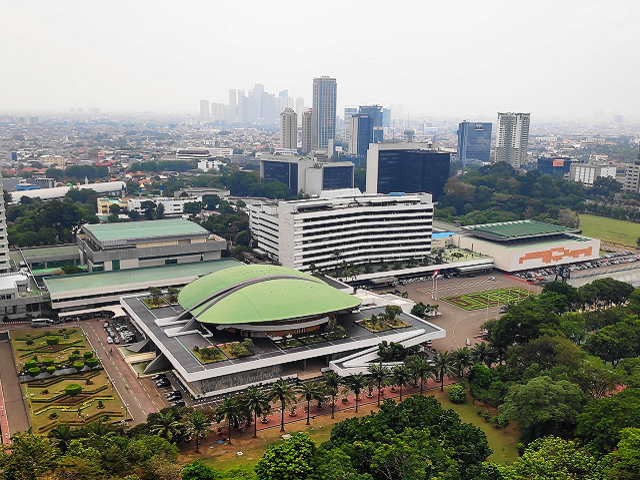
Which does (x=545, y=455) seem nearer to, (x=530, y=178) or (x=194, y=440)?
(x=194, y=440)

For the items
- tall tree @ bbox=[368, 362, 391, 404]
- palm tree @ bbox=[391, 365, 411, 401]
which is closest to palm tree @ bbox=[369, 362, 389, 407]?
tall tree @ bbox=[368, 362, 391, 404]

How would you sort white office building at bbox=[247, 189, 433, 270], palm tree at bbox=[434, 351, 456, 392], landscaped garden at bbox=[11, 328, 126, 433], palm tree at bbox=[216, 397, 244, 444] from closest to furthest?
1. palm tree at bbox=[216, 397, 244, 444]
2. landscaped garden at bbox=[11, 328, 126, 433]
3. palm tree at bbox=[434, 351, 456, 392]
4. white office building at bbox=[247, 189, 433, 270]

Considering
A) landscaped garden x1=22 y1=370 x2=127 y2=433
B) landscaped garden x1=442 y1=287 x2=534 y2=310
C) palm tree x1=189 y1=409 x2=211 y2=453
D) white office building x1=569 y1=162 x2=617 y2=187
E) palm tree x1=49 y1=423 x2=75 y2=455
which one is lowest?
landscaped garden x1=22 y1=370 x2=127 y2=433

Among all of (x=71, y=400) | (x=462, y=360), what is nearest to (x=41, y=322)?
(x=71, y=400)

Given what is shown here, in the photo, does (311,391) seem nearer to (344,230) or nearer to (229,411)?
(229,411)

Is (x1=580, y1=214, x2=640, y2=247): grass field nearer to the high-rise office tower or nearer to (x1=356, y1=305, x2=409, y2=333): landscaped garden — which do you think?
(x1=356, y1=305, x2=409, y2=333): landscaped garden

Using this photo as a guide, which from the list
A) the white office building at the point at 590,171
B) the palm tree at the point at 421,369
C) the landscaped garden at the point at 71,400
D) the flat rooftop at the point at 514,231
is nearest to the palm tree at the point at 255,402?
the landscaped garden at the point at 71,400

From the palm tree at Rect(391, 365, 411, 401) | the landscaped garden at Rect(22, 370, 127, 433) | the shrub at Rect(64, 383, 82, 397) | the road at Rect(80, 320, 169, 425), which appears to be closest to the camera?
the landscaped garden at Rect(22, 370, 127, 433)
